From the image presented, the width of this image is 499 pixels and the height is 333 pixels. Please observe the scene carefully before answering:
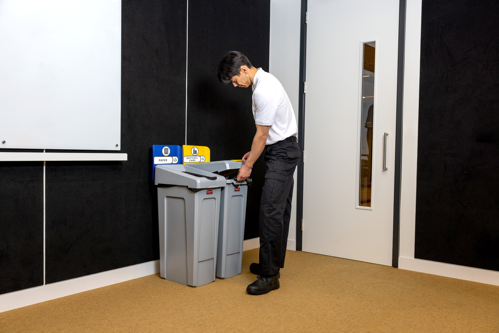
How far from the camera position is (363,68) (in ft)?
10.1

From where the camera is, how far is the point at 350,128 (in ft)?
10.3

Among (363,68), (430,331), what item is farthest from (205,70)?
(430,331)

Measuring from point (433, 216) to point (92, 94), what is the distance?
8.22 feet

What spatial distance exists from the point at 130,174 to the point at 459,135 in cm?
232

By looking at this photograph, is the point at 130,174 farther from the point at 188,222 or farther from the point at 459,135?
the point at 459,135

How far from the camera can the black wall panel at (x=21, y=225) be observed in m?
1.95

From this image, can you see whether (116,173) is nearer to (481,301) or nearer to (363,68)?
(363,68)

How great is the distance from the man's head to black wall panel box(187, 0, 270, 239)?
1.74 ft

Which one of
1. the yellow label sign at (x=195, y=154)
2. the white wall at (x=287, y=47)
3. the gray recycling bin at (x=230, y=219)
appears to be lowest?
the gray recycling bin at (x=230, y=219)

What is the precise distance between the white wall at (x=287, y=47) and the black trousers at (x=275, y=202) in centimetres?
111

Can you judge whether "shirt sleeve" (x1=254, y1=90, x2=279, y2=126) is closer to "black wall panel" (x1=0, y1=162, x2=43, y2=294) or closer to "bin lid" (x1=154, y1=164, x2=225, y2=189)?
"bin lid" (x1=154, y1=164, x2=225, y2=189)

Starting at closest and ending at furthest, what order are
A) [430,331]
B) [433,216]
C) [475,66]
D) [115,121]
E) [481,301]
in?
[430,331]
[481,301]
[115,121]
[475,66]
[433,216]

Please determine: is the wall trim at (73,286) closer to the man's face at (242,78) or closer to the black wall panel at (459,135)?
the man's face at (242,78)

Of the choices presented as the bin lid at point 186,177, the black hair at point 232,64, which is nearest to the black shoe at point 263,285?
the bin lid at point 186,177
